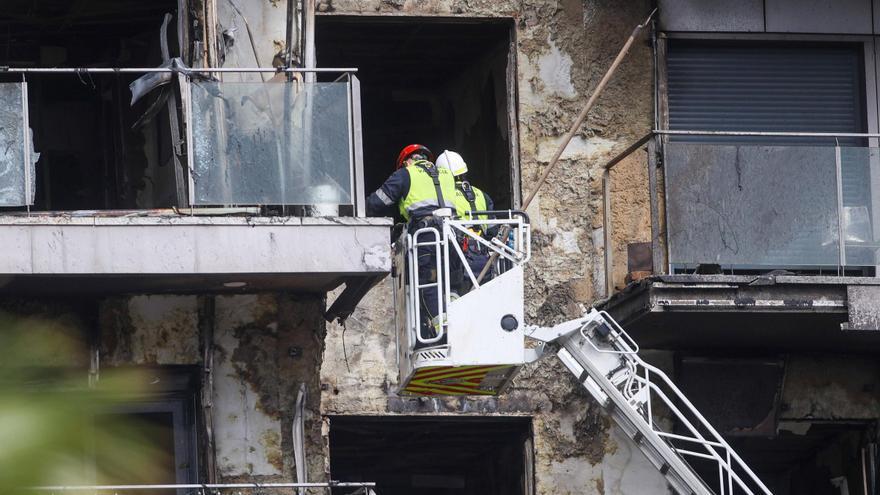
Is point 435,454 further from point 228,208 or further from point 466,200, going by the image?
point 228,208

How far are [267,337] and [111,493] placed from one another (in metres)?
1.49

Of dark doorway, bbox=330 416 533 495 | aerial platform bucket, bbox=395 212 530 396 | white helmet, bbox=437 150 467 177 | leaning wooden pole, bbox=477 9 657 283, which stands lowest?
dark doorway, bbox=330 416 533 495

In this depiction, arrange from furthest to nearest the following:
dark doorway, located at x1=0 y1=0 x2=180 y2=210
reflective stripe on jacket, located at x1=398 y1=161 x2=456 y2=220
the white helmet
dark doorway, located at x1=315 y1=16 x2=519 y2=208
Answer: dark doorway, located at x1=315 y1=16 x2=519 y2=208 → dark doorway, located at x1=0 y1=0 x2=180 y2=210 → the white helmet → reflective stripe on jacket, located at x1=398 y1=161 x2=456 y2=220

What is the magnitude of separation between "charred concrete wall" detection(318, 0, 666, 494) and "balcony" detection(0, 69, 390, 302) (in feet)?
9.43

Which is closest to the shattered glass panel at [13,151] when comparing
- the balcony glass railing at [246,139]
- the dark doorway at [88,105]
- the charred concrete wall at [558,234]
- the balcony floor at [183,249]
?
the balcony glass railing at [246,139]

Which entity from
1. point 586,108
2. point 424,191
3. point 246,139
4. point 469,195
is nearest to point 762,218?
point 586,108

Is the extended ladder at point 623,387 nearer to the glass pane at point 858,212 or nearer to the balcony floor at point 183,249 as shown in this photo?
the balcony floor at point 183,249

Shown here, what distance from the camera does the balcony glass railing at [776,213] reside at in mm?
11602

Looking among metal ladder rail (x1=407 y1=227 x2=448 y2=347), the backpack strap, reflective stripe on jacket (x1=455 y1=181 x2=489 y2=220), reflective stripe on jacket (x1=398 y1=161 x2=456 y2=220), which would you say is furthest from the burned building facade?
the backpack strap

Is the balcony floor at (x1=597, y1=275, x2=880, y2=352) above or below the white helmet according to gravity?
below

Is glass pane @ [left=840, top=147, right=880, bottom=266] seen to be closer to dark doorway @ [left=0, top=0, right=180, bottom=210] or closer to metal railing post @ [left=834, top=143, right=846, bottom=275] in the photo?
metal railing post @ [left=834, top=143, right=846, bottom=275]

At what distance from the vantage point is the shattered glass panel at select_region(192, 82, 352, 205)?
948 centimetres

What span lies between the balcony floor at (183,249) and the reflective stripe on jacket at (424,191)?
2.47 feet

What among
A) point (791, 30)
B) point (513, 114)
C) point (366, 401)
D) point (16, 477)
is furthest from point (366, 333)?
point (16, 477)
